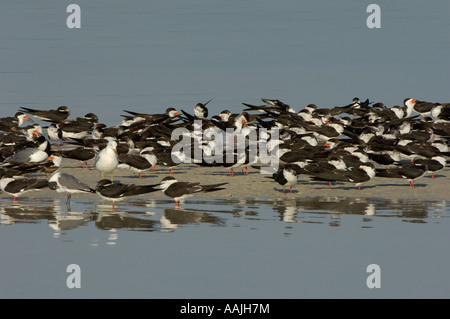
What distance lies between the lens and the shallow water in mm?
11531

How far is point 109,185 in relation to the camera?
1747cm

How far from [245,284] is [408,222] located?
5.69 meters

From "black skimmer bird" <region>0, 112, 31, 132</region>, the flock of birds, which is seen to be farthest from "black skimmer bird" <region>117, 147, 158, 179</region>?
"black skimmer bird" <region>0, 112, 31, 132</region>

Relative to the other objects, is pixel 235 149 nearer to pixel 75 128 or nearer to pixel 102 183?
pixel 102 183

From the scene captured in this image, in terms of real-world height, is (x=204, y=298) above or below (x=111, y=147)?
below

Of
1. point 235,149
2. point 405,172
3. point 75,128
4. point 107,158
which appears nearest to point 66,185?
point 107,158

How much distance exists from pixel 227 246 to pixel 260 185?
7243 millimetres

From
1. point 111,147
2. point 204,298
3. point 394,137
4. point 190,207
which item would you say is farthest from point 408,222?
point 394,137

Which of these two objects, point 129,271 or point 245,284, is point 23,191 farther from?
point 245,284

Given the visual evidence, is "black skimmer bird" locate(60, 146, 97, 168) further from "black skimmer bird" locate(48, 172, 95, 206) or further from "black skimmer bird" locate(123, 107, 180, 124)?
"black skimmer bird" locate(123, 107, 180, 124)

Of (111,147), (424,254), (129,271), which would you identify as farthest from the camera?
(111,147)

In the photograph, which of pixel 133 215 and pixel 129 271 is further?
pixel 133 215

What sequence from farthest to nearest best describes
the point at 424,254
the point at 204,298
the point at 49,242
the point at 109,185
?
the point at 109,185
the point at 49,242
the point at 424,254
the point at 204,298

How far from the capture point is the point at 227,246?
13984 millimetres
